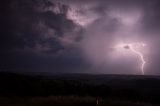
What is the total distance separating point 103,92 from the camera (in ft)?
190

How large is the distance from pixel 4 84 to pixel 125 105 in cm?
3008

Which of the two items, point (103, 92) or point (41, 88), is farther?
point (103, 92)

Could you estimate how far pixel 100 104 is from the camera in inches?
1016

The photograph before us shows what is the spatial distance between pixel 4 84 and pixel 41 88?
6.58 meters

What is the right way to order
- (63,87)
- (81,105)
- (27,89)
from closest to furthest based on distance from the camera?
(81,105) < (27,89) < (63,87)

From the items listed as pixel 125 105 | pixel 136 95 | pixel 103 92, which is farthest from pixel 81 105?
pixel 103 92

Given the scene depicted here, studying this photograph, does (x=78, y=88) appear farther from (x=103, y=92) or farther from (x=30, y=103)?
(x=30, y=103)

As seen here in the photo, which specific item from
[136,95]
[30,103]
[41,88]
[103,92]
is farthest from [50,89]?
[30,103]

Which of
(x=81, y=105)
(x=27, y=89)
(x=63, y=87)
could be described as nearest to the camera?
(x=81, y=105)

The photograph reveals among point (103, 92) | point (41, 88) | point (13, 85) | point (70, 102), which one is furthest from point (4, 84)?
point (70, 102)

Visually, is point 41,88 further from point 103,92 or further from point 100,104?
point 100,104

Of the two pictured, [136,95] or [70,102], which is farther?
[136,95]

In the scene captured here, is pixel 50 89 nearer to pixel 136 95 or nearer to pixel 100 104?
pixel 136 95

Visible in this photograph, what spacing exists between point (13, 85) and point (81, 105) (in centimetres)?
2724
